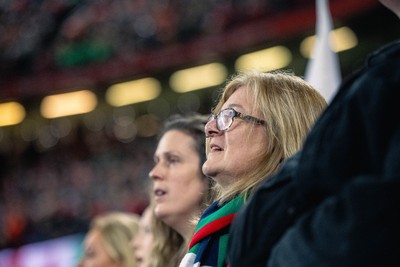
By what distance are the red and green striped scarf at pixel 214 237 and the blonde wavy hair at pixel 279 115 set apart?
12 centimetres

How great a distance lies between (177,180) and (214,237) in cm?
113

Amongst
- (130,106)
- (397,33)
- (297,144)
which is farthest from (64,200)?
(297,144)

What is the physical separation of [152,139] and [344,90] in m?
14.8

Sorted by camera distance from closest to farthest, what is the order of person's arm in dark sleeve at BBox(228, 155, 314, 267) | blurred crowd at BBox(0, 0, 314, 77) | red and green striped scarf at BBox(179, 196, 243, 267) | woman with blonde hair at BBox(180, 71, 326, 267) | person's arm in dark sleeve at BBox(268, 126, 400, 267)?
person's arm in dark sleeve at BBox(268, 126, 400, 267)
person's arm in dark sleeve at BBox(228, 155, 314, 267)
red and green striped scarf at BBox(179, 196, 243, 267)
woman with blonde hair at BBox(180, 71, 326, 267)
blurred crowd at BBox(0, 0, 314, 77)

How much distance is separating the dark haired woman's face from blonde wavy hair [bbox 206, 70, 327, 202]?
0.85m

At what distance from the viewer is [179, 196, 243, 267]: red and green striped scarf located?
173cm

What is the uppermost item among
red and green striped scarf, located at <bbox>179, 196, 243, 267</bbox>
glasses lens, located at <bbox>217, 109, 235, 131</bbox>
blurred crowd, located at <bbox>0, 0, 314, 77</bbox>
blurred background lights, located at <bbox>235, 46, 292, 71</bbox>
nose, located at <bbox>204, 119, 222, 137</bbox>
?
blurred crowd, located at <bbox>0, 0, 314, 77</bbox>

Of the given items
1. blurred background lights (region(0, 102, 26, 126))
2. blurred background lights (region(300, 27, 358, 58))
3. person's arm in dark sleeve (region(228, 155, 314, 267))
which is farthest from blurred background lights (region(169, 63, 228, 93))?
person's arm in dark sleeve (region(228, 155, 314, 267))

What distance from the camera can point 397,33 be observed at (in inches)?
532

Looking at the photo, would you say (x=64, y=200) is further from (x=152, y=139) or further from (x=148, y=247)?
(x=148, y=247)

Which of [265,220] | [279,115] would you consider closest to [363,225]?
[265,220]

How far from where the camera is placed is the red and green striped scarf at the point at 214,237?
1732mm

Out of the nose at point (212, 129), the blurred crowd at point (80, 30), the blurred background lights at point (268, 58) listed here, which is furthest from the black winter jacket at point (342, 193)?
the blurred crowd at point (80, 30)

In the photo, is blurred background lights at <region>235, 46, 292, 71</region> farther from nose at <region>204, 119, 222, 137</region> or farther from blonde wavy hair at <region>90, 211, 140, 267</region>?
nose at <region>204, 119, 222, 137</region>
